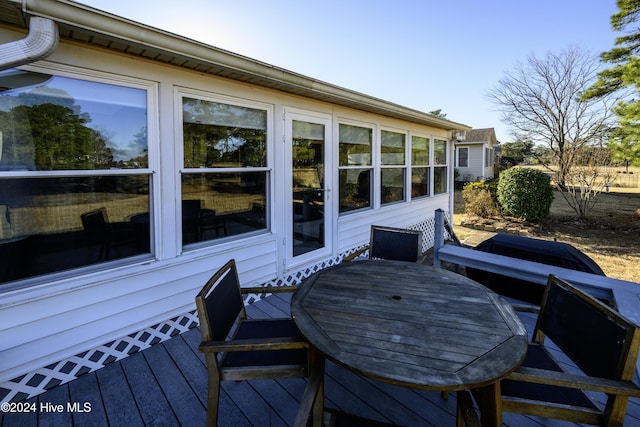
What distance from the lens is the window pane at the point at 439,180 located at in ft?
23.7

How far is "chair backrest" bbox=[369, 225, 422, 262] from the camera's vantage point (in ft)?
10.4

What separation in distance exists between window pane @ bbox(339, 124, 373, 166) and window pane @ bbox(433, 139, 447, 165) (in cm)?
256

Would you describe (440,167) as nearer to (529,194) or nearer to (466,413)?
(529,194)

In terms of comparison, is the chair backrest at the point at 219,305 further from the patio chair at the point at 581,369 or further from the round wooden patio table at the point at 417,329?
the patio chair at the point at 581,369

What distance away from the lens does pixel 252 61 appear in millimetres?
2869

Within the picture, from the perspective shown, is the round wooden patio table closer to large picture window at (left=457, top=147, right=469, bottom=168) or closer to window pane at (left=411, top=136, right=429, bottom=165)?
window pane at (left=411, top=136, right=429, bottom=165)

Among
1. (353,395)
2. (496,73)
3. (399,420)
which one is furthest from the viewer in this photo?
(496,73)

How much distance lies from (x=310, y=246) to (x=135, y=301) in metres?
2.18

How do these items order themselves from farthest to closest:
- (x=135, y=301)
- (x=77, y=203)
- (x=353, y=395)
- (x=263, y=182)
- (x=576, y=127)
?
1. (x=576, y=127)
2. (x=263, y=182)
3. (x=135, y=301)
4. (x=77, y=203)
5. (x=353, y=395)

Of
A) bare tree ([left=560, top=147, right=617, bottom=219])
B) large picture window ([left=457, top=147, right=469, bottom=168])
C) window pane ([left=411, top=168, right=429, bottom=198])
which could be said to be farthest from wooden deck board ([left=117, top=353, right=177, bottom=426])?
large picture window ([left=457, top=147, right=469, bottom=168])

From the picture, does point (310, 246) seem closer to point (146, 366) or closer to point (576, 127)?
point (146, 366)

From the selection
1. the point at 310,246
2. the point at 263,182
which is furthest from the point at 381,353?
the point at 310,246

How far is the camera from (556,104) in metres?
12.1

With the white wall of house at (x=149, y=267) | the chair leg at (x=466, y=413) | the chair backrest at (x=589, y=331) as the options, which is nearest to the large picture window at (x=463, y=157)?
the white wall of house at (x=149, y=267)
